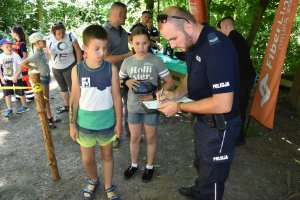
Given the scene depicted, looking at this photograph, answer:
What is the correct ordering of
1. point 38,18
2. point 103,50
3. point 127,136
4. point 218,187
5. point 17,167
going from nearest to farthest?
point 218,187 < point 103,50 < point 17,167 < point 127,136 < point 38,18

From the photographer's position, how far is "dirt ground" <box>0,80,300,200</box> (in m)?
3.49

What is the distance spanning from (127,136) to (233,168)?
1773 mm

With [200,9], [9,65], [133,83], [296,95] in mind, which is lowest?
[296,95]

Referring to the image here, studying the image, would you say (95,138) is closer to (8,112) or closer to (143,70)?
(143,70)

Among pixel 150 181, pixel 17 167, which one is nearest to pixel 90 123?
pixel 150 181

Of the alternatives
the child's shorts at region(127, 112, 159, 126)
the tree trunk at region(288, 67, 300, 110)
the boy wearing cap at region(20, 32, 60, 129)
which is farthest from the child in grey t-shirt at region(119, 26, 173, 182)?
the tree trunk at region(288, 67, 300, 110)

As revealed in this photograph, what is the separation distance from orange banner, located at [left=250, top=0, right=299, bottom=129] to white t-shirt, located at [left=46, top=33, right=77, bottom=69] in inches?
133

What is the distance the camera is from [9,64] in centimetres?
551

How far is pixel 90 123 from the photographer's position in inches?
113

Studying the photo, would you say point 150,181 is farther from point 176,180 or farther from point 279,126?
point 279,126

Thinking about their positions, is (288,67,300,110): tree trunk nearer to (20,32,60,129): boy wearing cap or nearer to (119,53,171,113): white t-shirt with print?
(119,53,171,113): white t-shirt with print

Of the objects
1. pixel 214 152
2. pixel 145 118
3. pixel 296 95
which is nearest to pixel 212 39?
pixel 214 152

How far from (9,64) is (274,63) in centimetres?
482

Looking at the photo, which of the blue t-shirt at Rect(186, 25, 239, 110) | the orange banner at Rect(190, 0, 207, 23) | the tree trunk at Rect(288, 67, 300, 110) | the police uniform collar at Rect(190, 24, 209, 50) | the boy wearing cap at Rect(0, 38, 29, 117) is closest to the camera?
the blue t-shirt at Rect(186, 25, 239, 110)
